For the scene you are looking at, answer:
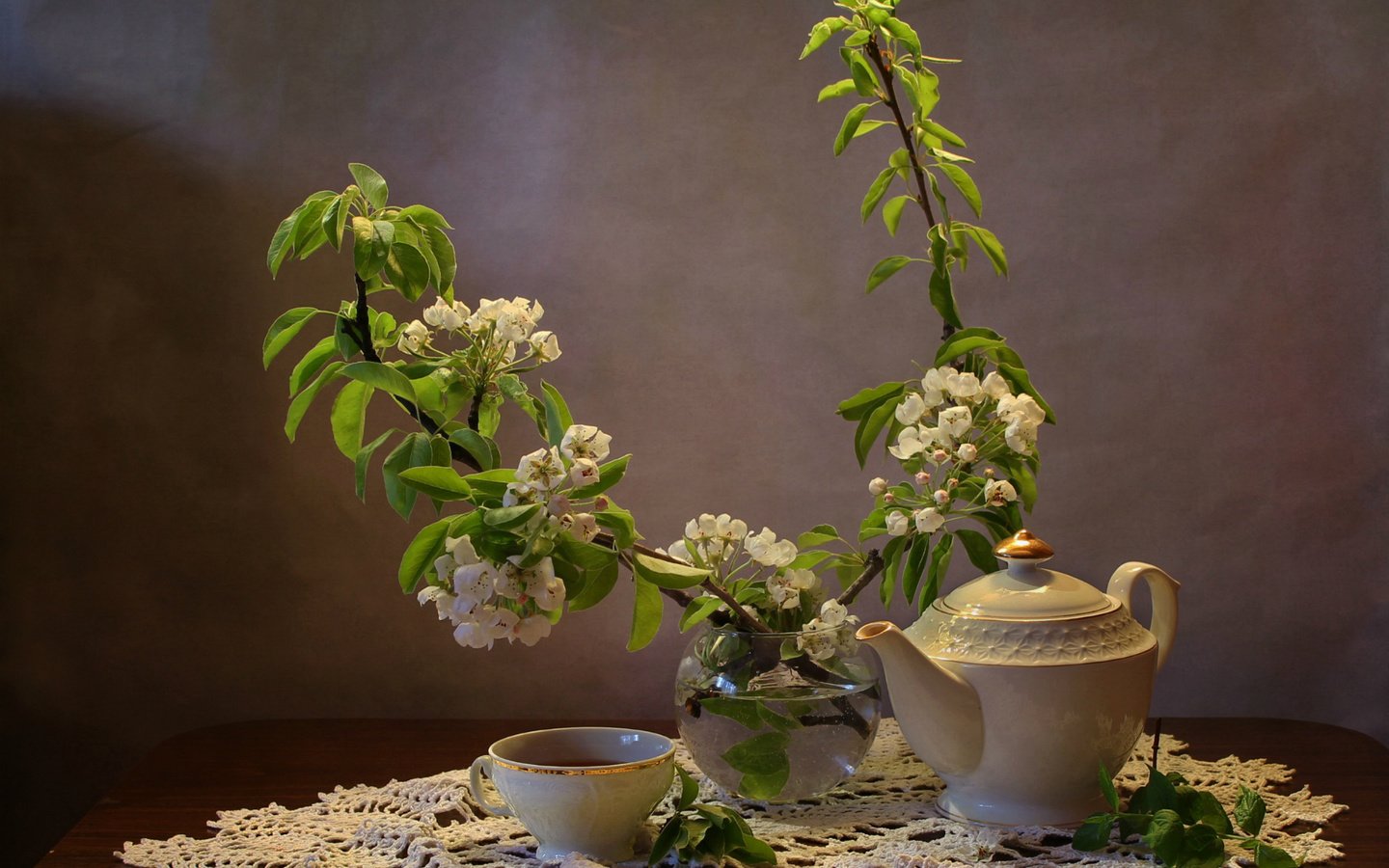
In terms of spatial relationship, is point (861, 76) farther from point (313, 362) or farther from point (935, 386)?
point (313, 362)

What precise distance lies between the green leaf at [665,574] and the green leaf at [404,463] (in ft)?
0.56

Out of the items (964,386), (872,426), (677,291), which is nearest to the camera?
(964,386)

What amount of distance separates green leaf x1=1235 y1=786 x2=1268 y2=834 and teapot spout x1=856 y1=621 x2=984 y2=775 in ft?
0.61

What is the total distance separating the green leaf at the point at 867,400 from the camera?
43.5 inches

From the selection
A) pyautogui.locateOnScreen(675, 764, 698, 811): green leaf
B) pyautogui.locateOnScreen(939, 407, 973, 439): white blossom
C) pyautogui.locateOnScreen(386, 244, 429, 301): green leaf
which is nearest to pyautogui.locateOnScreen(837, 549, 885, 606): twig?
pyautogui.locateOnScreen(939, 407, 973, 439): white blossom

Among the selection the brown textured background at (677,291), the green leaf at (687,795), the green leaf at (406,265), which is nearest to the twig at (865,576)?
the green leaf at (687,795)

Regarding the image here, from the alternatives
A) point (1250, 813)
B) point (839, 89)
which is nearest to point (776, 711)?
point (1250, 813)

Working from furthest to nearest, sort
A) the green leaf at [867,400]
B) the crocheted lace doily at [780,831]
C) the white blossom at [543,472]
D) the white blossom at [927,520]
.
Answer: the green leaf at [867,400] → the white blossom at [927,520] → the crocheted lace doily at [780,831] → the white blossom at [543,472]

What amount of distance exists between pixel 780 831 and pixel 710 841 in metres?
0.13

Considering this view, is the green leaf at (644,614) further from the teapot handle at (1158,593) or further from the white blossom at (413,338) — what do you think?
the teapot handle at (1158,593)

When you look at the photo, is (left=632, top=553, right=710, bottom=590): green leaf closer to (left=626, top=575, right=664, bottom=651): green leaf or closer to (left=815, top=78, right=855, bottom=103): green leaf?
(left=626, top=575, right=664, bottom=651): green leaf

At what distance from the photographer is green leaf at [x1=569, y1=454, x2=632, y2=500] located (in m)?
0.81

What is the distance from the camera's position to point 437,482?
821mm

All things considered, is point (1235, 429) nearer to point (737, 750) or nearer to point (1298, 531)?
point (1298, 531)
